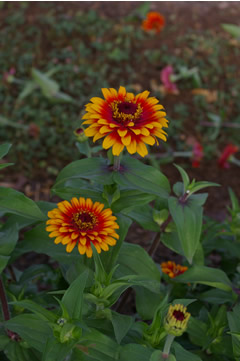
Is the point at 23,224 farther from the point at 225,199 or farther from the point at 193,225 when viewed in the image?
the point at 225,199

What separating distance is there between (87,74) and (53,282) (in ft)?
7.00

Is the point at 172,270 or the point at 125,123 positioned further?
the point at 172,270

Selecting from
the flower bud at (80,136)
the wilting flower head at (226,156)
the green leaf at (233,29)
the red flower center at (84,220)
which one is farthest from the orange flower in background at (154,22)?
the red flower center at (84,220)

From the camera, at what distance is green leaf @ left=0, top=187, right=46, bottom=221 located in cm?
127

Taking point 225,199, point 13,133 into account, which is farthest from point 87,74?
point 225,199

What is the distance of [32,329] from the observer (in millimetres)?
1198

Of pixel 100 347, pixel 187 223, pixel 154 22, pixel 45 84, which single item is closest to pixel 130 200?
pixel 187 223

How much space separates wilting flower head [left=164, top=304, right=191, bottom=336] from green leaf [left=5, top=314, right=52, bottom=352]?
0.35 m

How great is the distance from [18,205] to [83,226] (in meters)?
0.21

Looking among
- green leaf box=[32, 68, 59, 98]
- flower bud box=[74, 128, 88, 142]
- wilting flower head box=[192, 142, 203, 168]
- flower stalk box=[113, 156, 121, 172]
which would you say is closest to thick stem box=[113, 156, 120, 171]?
flower stalk box=[113, 156, 121, 172]

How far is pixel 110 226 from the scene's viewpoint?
1.24m

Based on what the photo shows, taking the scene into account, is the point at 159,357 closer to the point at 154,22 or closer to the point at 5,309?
the point at 5,309

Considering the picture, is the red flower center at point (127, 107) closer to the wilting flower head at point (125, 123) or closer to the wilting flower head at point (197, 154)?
the wilting flower head at point (125, 123)

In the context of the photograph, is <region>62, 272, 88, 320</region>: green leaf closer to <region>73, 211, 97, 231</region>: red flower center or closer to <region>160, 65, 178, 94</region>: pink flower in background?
<region>73, 211, 97, 231</region>: red flower center
